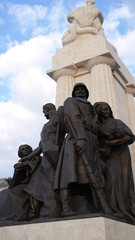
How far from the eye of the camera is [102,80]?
1038 centimetres

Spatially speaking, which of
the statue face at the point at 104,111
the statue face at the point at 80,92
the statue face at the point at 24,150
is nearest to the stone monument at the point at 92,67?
the statue face at the point at 104,111

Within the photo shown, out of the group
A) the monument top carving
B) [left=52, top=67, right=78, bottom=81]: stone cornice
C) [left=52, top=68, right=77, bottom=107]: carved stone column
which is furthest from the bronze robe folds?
the monument top carving

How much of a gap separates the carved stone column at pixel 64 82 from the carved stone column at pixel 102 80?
74 cm

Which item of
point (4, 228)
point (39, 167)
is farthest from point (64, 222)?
point (39, 167)

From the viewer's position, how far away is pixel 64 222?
4168mm

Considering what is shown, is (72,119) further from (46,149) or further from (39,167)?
(39,167)

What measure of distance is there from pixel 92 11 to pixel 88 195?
9.85 m

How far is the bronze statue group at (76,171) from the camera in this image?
185 inches

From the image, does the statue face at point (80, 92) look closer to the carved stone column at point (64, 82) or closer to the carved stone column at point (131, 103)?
the carved stone column at point (64, 82)

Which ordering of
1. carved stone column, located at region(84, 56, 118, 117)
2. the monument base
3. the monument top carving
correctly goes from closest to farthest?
the monument base
carved stone column, located at region(84, 56, 118, 117)
the monument top carving

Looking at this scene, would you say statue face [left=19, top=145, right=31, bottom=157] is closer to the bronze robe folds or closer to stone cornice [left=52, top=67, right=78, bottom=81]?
the bronze robe folds

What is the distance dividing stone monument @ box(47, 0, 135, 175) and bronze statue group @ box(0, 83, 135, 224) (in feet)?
13.9

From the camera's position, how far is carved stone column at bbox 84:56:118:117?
10109 millimetres

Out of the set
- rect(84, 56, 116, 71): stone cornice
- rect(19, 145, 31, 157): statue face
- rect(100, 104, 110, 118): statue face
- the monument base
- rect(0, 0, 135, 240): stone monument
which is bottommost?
the monument base
